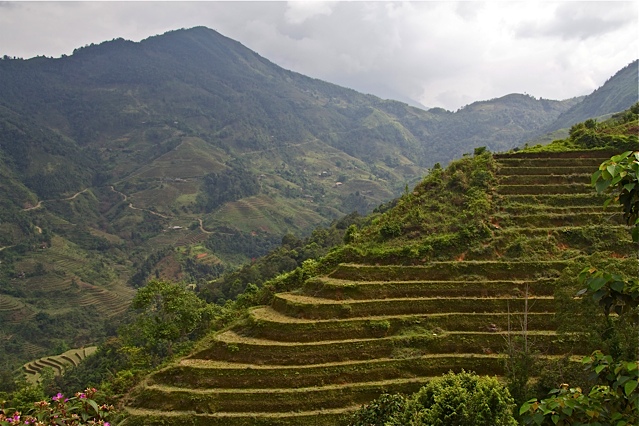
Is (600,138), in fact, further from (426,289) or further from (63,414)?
(63,414)

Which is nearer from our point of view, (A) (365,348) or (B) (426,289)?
(A) (365,348)

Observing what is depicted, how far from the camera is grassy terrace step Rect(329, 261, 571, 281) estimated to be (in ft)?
Answer: 79.0

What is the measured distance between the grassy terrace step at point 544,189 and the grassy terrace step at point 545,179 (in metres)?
0.65

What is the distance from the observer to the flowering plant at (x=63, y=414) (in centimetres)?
485

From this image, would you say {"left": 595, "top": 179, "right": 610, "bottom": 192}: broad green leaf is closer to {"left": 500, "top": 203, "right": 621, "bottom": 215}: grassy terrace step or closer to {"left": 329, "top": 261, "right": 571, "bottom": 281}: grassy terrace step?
{"left": 329, "top": 261, "right": 571, "bottom": 281}: grassy terrace step

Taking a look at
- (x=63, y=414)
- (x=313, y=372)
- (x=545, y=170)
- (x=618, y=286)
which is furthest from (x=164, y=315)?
(x=545, y=170)

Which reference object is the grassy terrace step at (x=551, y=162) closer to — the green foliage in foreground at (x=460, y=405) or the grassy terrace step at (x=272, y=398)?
the grassy terrace step at (x=272, y=398)

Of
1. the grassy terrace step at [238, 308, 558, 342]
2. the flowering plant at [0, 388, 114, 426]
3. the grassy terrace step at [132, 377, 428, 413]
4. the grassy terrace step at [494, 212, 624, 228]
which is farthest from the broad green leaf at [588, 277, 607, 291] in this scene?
the grassy terrace step at [494, 212, 624, 228]

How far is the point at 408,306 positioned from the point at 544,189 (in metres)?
14.5

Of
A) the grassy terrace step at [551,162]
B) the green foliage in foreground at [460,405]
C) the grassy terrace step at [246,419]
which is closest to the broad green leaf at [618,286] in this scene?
the green foliage in foreground at [460,405]

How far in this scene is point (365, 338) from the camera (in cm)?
2128

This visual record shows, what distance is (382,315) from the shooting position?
22.4 m

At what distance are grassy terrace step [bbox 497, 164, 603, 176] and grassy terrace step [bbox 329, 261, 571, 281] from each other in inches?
385

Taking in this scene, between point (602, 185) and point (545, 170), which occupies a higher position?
point (545, 170)
